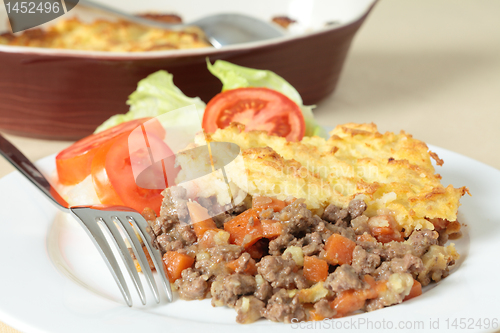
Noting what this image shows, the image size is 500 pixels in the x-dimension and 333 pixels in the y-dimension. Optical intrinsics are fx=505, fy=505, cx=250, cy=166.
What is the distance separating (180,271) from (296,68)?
8.98 ft

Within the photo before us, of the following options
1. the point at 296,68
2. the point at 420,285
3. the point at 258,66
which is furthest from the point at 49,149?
the point at 420,285

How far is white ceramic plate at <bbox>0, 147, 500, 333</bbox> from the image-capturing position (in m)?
2.00

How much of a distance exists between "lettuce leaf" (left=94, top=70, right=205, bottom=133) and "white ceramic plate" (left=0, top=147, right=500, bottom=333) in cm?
147

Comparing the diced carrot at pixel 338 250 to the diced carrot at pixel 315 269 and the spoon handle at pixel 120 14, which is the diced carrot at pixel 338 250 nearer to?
the diced carrot at pixel 315 269

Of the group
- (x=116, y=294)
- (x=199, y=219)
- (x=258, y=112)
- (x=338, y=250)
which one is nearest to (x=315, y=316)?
(x=338, y=250)

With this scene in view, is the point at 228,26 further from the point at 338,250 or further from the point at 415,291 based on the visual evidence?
the point at 415,291

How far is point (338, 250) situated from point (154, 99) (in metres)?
2.45

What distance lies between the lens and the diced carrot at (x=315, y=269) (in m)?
2.34

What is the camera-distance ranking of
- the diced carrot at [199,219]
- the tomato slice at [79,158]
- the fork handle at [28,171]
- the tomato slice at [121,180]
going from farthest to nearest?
the tomato slice at [79,158], the tomato slice at [121,180], the fork handle at [28,171], the diced carrot at [199,219]

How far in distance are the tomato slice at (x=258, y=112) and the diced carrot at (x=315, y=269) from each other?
5.33 ft

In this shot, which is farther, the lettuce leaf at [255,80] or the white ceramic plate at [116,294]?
the lettuce leaf at [255,80]

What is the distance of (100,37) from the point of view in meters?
5.48

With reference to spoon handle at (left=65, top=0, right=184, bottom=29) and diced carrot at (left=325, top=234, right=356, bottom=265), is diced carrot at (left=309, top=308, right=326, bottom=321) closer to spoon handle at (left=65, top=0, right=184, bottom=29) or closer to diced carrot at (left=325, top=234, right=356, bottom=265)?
diced carrot at (left=325, top=234, right=356, bottom=265)

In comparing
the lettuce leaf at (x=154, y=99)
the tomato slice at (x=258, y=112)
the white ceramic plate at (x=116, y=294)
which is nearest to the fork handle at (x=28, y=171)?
the white ceramic plate at (x=116, y=294)
